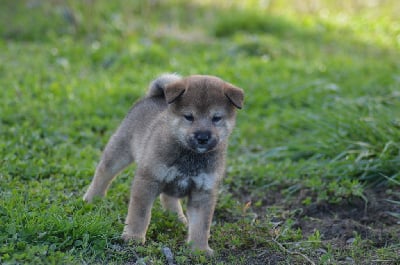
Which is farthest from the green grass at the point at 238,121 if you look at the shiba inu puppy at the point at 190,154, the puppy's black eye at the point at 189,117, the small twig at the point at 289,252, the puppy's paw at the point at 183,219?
the puppy's black eye at the point at 189,117

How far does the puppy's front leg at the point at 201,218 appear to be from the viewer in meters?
5.28

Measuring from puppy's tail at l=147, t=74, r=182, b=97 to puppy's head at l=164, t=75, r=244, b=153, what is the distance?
0.50 meters

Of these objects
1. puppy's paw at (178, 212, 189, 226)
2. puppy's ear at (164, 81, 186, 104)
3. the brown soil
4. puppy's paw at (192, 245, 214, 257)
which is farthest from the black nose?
the brown soil

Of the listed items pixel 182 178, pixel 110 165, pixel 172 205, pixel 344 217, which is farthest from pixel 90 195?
pixel 344 217

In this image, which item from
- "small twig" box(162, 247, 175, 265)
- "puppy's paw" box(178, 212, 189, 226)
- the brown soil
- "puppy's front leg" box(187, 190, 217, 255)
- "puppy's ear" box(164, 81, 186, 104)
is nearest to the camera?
"small twig" box(162, 247, 175, 265)

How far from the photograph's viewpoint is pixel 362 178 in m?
6.66

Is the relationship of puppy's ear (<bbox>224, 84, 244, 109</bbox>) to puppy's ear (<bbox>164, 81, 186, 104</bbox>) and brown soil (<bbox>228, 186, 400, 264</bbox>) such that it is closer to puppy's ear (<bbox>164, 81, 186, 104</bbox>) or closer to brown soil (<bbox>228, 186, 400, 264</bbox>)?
puppy's ear (<bbox>164, 81, 186, 104</bbox>)

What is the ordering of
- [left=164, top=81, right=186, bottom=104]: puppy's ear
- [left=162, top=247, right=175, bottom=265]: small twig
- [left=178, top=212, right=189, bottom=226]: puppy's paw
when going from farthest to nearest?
[left=178, top=212, right=189, bottom=226]: puppy's paw, [left=164, top=81, right=186, bottom=104]: puppy's ear, [left=162, top=247, right=175, bottom=265]: small twig

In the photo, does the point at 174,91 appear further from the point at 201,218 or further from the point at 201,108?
the point at 201,218

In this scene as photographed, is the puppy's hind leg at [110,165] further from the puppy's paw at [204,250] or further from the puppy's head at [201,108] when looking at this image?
the puppy's paw at [204,250]

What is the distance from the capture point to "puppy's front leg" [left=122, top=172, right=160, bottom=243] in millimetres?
5207

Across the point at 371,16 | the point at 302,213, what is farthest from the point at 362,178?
the point at 371,16

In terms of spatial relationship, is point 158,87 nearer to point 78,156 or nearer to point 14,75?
point 78,156

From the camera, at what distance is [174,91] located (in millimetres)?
5188
